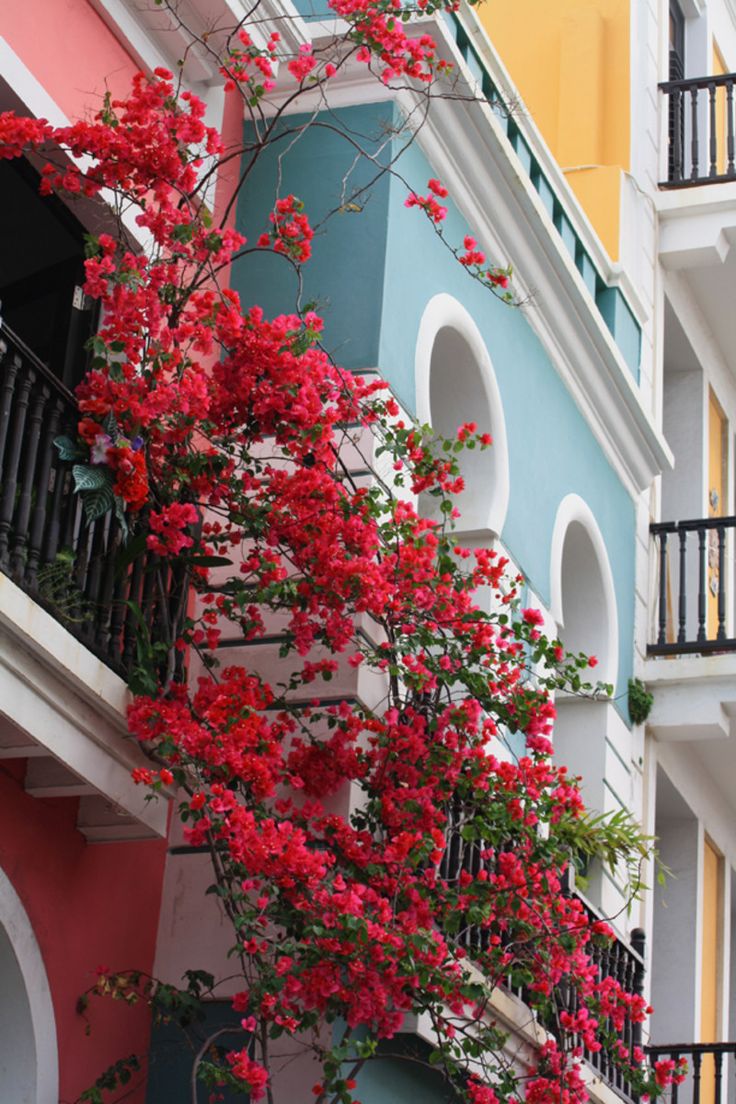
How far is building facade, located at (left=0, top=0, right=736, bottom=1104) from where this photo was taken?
8156 millimetres

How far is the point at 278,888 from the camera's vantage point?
8.04 m

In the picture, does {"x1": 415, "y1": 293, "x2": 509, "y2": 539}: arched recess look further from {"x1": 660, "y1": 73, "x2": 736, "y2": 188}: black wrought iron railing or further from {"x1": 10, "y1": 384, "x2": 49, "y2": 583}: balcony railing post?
{"x1": 660, "y1": 73, "x2": 736, "y2": 188}: black wrought iron railing

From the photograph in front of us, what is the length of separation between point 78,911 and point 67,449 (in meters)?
1.86

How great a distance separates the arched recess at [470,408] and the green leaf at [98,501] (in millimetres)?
3223

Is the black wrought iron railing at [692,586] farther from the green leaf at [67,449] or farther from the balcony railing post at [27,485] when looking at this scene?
the balcony railing post at [27,485]

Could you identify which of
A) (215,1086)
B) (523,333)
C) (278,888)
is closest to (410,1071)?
(215,1086)

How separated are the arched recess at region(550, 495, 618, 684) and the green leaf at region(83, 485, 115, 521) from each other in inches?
210

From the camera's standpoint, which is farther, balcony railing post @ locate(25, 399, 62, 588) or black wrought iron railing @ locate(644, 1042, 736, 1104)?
black wrought iron railing @ locate(644, 1042, 736, 1104)

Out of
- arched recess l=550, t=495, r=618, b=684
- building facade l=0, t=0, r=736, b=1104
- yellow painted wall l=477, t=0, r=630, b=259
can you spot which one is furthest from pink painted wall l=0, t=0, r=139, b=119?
yellow painted wall l=477, t=0, r=630, b=259

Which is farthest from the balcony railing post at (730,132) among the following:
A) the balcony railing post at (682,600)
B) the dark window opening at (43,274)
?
the dark window opening at (43,274)

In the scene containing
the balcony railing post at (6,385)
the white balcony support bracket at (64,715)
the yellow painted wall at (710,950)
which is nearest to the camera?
the white balcony support bracket at (64,715)

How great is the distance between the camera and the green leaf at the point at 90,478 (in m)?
8.08

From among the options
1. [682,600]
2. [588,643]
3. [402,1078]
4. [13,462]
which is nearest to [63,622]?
[13,462]

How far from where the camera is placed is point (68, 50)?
9359 mm
